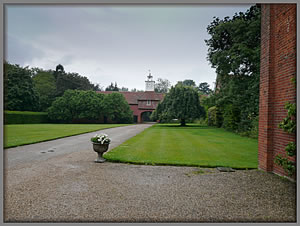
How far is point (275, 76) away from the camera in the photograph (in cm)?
501

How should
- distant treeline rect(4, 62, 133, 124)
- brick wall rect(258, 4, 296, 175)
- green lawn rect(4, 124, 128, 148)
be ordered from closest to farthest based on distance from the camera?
brick wall rect(258, 4, 296, 175) < green lawn rect(4, 124, 128, 148) < distant treeline rect(4, 62, 133, 124)

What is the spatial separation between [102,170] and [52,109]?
118 feet

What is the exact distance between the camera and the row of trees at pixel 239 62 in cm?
1365

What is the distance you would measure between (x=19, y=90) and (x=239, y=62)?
114 ft

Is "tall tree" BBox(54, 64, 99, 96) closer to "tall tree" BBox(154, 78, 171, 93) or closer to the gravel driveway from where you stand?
"tall tree" BBox(154, 78, 171, 93)

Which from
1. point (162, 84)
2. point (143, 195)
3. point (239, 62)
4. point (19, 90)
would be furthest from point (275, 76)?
point (162, 84)

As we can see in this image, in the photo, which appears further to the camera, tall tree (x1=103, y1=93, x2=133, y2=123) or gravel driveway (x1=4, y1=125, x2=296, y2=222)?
tall tree (x1=103, y1=93, x2=133, y2=123)

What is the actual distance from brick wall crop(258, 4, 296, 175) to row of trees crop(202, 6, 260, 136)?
Result: 8393mm

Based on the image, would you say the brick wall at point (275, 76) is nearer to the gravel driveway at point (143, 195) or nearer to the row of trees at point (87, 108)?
the gravel driveway at point (143, 195)

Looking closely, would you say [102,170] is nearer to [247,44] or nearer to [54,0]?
[54,0]

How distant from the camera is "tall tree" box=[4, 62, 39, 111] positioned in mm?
34750

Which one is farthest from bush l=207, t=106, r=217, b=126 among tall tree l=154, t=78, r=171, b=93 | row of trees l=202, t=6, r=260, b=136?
tall tree l=154, t=78, r=171, b=93

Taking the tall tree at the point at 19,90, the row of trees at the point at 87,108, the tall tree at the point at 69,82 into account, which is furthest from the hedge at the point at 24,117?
the tall tree at the point at 69,82

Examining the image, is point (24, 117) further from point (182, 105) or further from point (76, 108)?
point (182, 105)
